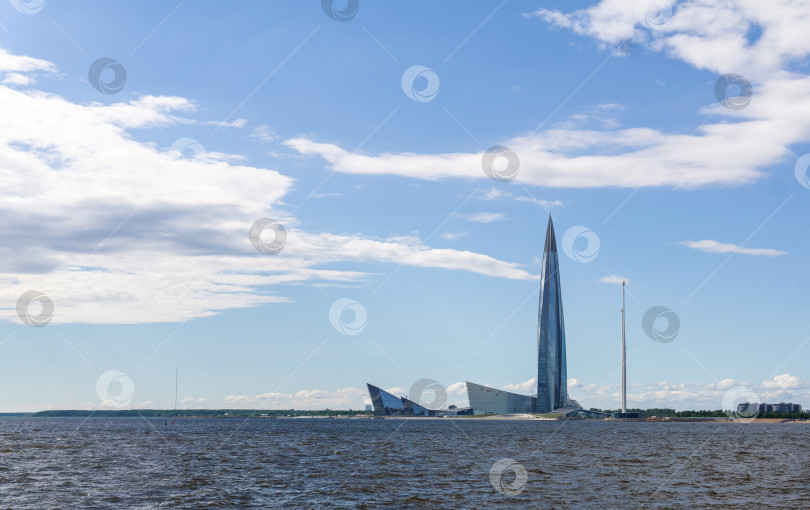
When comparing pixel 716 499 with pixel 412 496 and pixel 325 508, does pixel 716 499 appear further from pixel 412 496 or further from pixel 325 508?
pixel 325 508

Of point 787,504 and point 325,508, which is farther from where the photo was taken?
point 787,504

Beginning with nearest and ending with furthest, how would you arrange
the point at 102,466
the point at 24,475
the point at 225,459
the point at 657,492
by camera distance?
1. the point at 657,492
2. the point at 24,475
3. the point at 102,466
4. the point at 225,459

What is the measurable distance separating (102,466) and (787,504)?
73.6 m

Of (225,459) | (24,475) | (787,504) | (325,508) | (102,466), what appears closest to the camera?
(325,508)

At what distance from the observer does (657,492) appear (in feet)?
205

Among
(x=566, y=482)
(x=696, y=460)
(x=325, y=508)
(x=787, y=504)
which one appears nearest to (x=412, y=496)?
(x=325, y=508)

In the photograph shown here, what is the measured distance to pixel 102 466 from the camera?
287 feet

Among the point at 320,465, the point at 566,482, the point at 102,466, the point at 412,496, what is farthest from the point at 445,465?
the point at 102,466

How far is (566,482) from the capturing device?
68.8 m

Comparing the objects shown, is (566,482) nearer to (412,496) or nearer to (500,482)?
(500,482)

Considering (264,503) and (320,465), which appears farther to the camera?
(320,465)

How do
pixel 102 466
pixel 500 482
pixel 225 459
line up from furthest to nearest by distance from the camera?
pixel 225 459 < pixel 102 466 < pixel 500 482

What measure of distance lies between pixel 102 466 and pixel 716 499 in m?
68.5

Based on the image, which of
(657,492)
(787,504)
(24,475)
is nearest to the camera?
(787,504)
